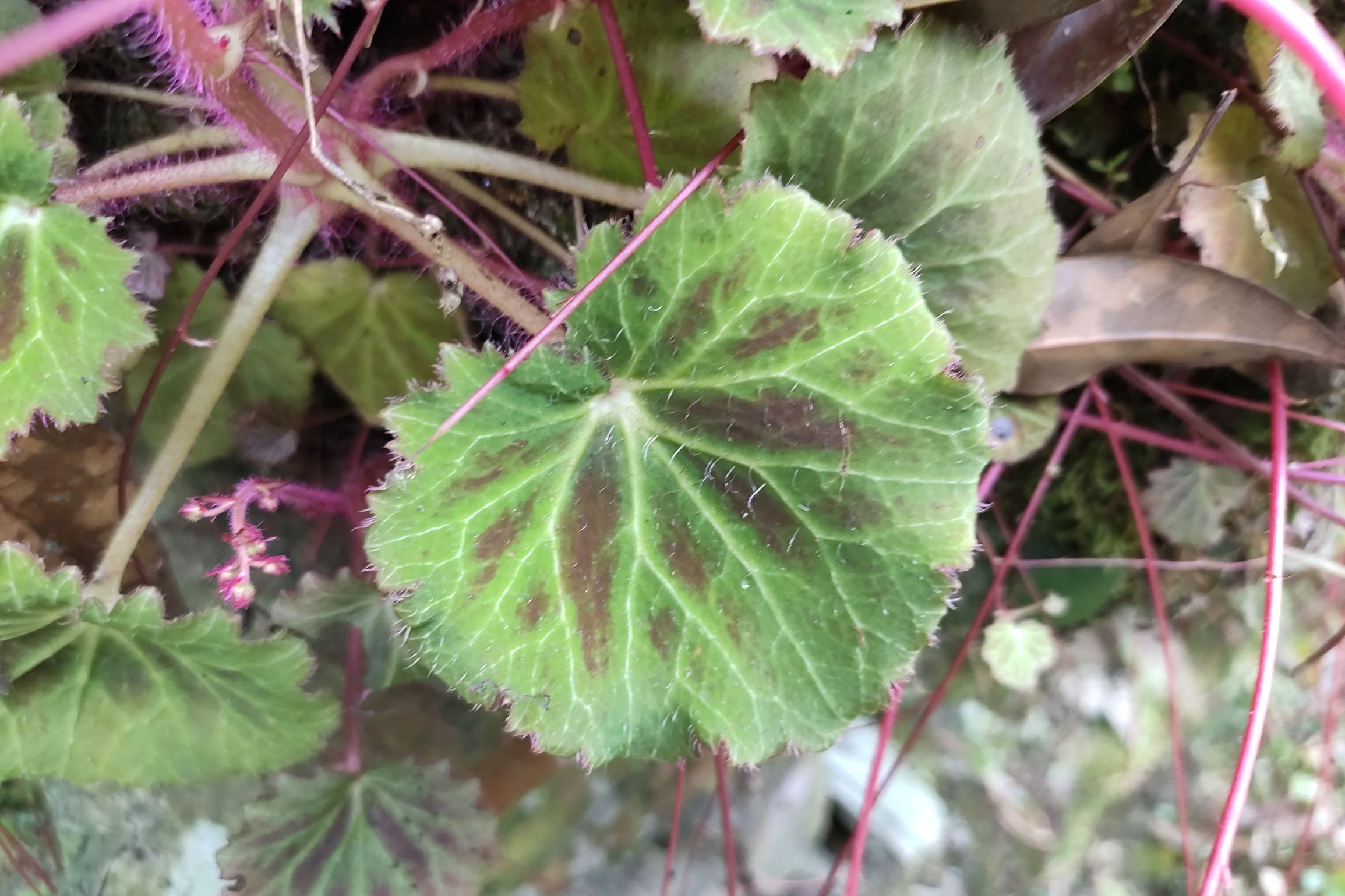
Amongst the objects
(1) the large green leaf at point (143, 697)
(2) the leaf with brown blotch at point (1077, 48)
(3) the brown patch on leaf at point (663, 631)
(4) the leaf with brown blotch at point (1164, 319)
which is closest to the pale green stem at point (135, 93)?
(1) the large green leaf at point (143, 697)

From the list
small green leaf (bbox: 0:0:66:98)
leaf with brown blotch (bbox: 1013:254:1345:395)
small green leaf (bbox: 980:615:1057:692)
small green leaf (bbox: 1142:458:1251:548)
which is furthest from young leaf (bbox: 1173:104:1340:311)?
small green leaf (bbox: 0:0:66:98)

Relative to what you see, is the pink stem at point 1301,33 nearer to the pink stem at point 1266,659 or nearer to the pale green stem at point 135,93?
the pink stem at point 1266,659

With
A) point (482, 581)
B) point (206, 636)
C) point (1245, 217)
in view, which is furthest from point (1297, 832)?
point (206, 636)

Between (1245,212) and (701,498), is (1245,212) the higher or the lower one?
the higher one

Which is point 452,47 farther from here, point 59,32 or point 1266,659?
point 1266,659

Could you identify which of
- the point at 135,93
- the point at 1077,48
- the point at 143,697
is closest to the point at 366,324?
the point at 135,93

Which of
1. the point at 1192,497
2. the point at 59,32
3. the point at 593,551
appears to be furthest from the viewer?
the point at 1192,497

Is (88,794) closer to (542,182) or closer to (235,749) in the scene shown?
(235,749)
